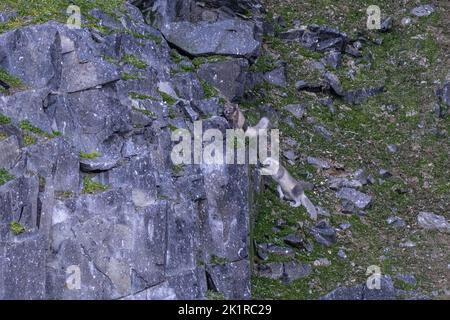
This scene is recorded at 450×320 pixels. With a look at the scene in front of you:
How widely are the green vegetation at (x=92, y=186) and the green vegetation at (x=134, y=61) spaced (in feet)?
10.8

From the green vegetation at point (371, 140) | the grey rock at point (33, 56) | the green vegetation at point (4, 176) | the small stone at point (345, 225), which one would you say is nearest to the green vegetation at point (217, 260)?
the green vegetation at point (371, 140)

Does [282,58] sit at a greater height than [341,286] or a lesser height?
greater

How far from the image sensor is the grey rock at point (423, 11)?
27047 mm

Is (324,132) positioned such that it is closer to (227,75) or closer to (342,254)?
(227,75)

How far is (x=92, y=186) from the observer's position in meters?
16.7

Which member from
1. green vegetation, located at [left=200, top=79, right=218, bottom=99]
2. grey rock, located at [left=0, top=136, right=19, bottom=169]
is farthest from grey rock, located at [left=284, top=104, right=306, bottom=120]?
grey rock, located at [left=0, top=136, right=19, bottom=169]

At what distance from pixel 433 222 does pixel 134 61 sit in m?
7.38

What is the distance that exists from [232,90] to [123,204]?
5701 mm

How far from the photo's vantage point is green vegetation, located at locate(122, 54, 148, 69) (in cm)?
1928

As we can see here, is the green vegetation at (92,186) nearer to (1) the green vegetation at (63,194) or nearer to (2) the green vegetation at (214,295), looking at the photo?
(1) the green vegetation at (63,194)

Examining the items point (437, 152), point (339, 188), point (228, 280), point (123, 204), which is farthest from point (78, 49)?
point (437, 152)

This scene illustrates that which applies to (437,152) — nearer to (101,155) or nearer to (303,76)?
(303,76)

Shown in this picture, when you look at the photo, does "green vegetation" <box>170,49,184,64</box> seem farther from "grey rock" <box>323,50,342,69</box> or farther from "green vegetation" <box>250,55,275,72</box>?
"grey rock" <box>323,50,342,69</box>

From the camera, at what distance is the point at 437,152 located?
23.3 metres
